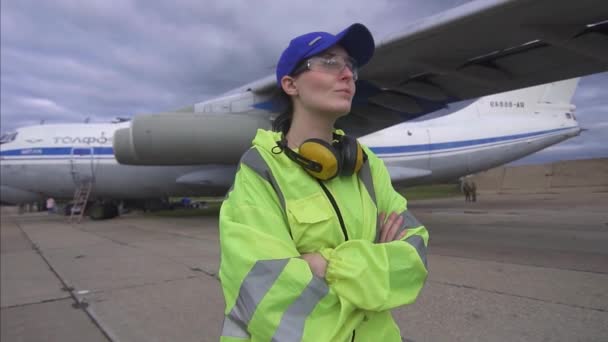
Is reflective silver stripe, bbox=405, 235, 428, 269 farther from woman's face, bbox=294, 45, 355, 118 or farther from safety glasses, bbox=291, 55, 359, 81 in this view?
safety glasses, bbox=291, 55, 359, 81

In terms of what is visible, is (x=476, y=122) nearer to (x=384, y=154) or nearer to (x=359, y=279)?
(x=384, y=154)

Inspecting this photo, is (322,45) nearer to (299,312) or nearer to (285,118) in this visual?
(285,118)

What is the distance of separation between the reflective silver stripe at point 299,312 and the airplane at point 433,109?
85 cm

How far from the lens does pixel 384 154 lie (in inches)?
460

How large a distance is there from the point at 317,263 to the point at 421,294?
246 centimetres

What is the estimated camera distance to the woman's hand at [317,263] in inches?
41.0

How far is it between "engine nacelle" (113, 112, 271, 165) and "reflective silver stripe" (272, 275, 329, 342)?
6.67m

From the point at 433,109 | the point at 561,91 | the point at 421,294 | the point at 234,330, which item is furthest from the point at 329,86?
the point at 561,91

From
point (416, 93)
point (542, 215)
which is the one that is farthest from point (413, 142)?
point (416, 93)

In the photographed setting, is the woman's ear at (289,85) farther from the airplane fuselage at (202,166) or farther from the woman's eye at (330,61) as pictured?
the airplane fuselage at (202,166)

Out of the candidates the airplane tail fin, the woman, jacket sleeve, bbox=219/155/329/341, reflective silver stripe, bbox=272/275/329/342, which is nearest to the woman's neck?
the woman

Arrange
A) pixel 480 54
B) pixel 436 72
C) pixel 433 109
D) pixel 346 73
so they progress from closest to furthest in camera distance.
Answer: pixel 346 73, pixel 480 54, pixel 436 72, pixel 433 109

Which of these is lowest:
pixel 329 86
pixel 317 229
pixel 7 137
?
pixel 7 137

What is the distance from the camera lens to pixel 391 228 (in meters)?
1.27
